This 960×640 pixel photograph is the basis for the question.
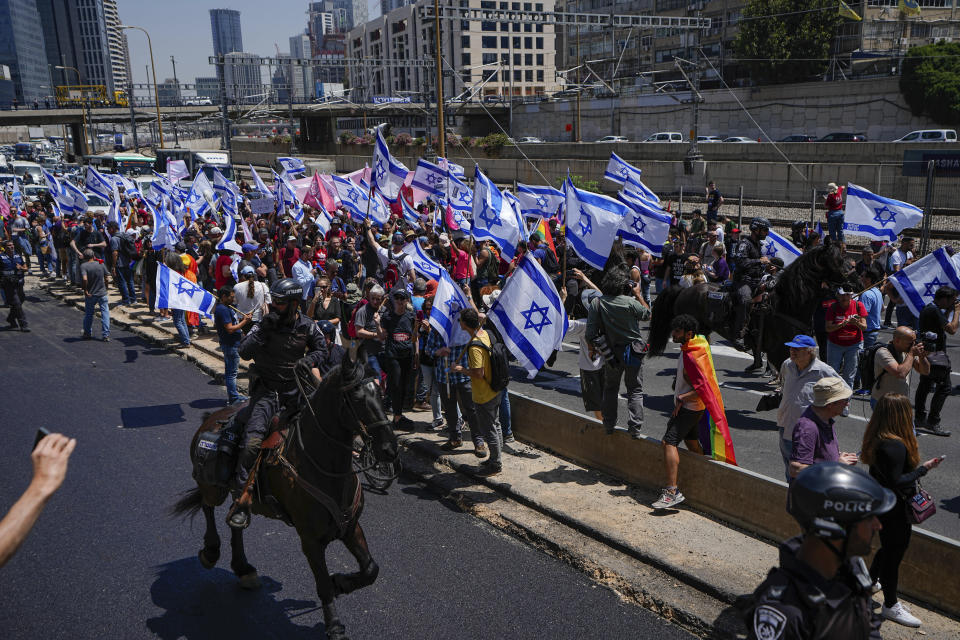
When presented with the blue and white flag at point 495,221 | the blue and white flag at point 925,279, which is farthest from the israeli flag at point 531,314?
the blue and white flag at point 925,279

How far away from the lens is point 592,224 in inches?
416

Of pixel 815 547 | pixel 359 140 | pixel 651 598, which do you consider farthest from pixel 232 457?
pixel 359 140

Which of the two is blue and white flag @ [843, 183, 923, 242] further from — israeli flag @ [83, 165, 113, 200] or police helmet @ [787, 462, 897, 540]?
israeli flag @ [83, 165, 113, 200]

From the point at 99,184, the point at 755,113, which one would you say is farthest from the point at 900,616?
the point at 755,113

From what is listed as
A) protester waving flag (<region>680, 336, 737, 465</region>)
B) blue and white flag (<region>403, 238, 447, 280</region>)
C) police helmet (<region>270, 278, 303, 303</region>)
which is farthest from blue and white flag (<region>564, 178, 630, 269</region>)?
→ police helmet (<region>270, 278, 303, 303</region>)

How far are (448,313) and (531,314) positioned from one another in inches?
47.4

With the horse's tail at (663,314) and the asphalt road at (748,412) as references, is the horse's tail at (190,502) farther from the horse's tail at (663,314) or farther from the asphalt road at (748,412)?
the horse's tail at (663,314)

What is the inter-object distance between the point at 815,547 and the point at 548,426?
19.0 ft

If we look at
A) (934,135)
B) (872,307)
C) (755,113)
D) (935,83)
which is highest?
(935,83)

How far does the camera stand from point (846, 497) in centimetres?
299

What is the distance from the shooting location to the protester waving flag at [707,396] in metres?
6.82

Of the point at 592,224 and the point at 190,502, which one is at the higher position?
the point at 592,224

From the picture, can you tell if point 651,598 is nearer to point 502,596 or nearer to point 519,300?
point 502,596

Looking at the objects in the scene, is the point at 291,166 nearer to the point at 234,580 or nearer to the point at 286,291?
the point at 286,291
